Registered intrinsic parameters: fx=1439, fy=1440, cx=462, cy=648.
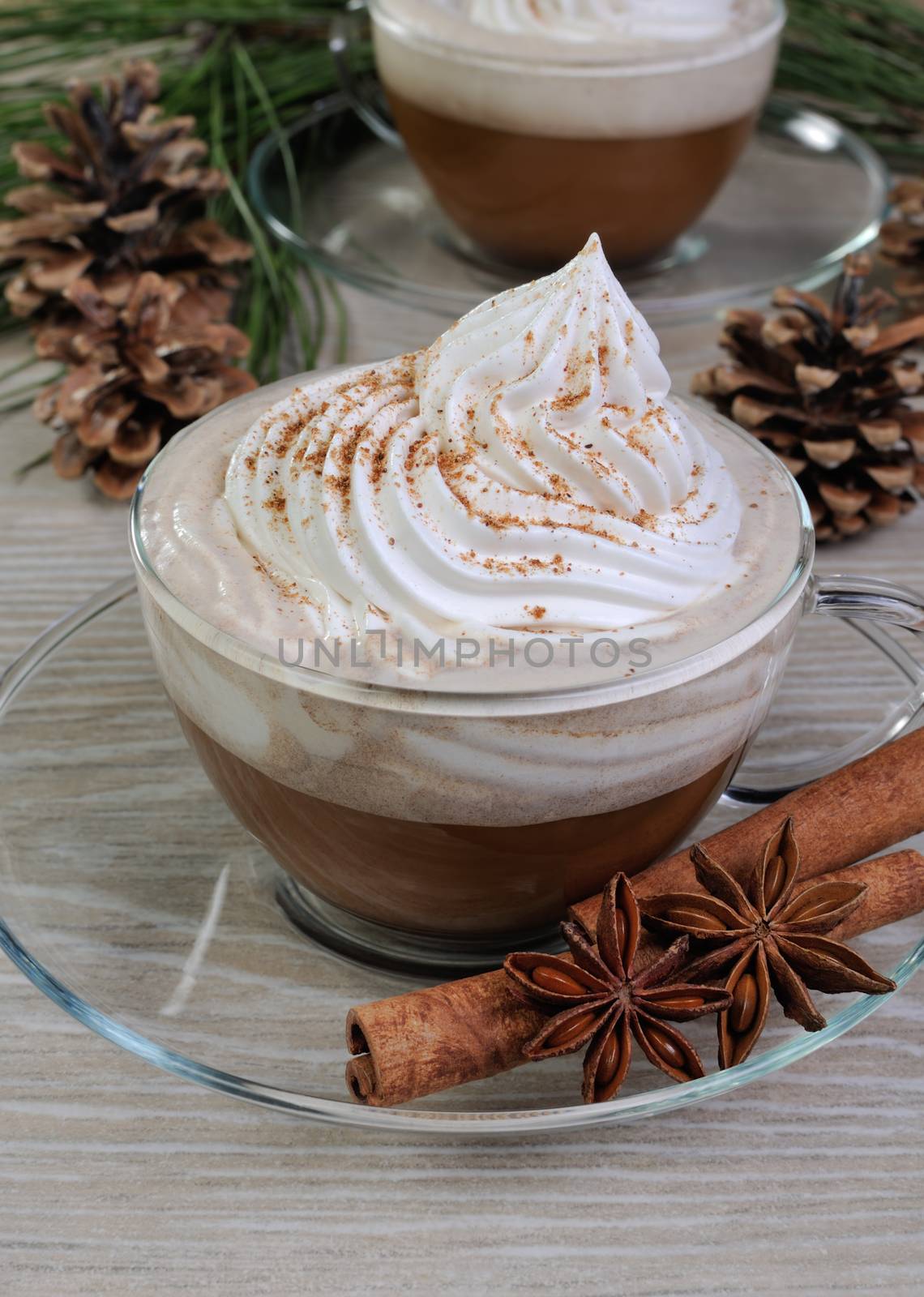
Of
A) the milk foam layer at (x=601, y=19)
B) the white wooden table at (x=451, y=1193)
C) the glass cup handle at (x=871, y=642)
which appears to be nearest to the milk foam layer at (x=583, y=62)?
the milk foam layer at (x=601, y=19)

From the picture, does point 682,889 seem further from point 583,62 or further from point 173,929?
point 583,62

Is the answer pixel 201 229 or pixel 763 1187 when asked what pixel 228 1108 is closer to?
pixel 763 1187

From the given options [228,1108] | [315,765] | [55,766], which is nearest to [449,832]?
[315,765]

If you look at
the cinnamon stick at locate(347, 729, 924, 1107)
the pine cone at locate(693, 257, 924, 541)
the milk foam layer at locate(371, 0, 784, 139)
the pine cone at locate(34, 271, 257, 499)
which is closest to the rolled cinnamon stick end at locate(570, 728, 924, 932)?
the cinnamon stick at locate(347, 729, 924, 1107)

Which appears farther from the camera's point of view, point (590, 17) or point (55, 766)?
point (590, 17)

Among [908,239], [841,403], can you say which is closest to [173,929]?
A: [841,403]

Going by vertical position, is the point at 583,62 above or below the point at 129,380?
above

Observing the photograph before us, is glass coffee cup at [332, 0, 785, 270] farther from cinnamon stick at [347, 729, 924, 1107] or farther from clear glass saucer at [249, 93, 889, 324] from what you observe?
cinnamon stick at [347, 729, 924, 1107]

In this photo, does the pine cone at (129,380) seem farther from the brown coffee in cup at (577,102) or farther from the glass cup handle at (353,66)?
the glass cup handle at (353,66)
